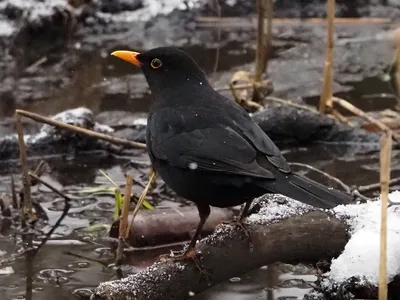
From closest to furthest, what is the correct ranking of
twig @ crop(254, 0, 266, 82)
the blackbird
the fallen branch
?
1. the blackbird
2. twig @ crop(254, 0, 266, 82)
3. the fallen branch

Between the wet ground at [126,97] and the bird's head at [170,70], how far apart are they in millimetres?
869

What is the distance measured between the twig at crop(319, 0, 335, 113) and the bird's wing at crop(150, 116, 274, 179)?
6.78 feet

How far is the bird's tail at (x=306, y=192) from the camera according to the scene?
2557mm

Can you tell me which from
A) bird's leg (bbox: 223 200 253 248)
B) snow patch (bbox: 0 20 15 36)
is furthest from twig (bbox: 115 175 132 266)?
snow patch (bbox: 0 20 15 36)

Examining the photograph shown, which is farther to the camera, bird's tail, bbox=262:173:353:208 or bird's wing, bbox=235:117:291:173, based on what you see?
bird's wing, bbox=235:117:291:173

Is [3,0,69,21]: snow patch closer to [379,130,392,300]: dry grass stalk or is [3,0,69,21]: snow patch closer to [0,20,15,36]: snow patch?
[0,20,15,36]: snow patch

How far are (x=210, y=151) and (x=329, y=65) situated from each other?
Answer: 7.81 ft

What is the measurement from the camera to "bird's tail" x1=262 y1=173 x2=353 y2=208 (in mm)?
2557

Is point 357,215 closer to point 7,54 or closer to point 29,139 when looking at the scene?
point 29,139

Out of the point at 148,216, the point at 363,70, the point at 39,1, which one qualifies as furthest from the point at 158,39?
the point at 148,216

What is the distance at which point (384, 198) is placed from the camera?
2.41 metres

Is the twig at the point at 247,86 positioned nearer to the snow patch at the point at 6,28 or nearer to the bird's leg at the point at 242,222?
the bird's leg at the point at 242,222

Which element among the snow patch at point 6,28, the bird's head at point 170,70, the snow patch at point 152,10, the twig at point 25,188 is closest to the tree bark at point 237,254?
the bird's head at point 170,70

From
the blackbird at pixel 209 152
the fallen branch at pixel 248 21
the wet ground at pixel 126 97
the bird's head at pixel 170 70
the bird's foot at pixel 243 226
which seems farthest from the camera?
the fallen branch at pixel 248 21
